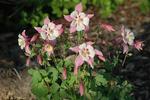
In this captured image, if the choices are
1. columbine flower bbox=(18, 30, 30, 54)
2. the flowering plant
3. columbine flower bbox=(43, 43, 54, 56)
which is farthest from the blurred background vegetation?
columbine flower bbox=(43, 43, 54, 56)

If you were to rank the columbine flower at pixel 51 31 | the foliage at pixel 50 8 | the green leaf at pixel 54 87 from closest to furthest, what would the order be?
the columbine flower at pixel 51 31 → the green leaf at pixel 54 87 → the foliage at pixel 50 8

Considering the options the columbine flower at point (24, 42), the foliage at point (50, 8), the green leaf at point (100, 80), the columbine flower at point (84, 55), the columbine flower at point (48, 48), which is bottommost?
the green leaf at point (100, 80)

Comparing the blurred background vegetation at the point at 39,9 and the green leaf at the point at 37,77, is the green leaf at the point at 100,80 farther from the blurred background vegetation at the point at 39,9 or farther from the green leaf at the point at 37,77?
→ the blurred background vegetation at the point at 39,9

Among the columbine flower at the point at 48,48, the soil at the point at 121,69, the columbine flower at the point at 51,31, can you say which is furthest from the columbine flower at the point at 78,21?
the soil at the point at 121,69

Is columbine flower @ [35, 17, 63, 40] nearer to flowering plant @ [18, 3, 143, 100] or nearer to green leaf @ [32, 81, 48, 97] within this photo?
flowering plant @ [18, 3, 143, 100]

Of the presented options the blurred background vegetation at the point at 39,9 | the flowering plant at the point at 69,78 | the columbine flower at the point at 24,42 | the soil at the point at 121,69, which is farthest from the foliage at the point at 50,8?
the columbine flower at the point at 24,42

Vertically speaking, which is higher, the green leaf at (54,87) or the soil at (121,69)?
the soil at (121,69)

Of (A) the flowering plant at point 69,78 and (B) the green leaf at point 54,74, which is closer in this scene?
(A) the flowering plant at point 69,78

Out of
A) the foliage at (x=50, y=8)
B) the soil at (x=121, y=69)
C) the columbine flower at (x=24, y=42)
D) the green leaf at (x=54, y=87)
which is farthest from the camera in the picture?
the foliage at (x=50, y=8)
